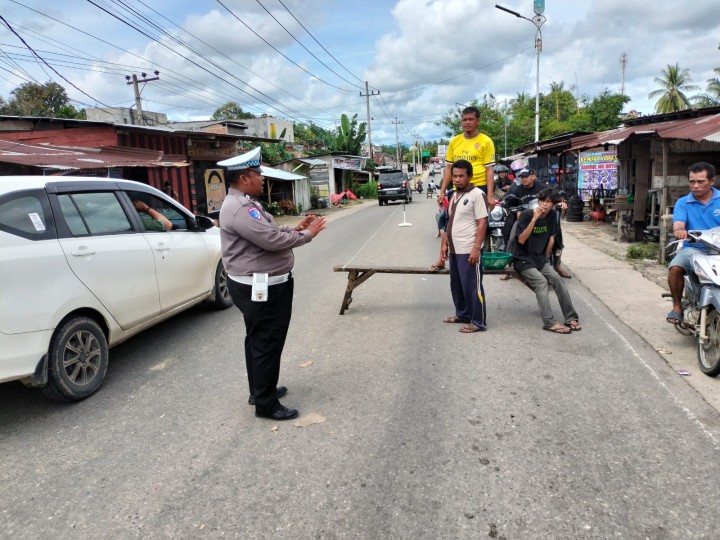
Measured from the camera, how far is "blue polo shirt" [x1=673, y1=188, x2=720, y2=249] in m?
4.89

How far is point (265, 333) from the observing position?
3.63 m

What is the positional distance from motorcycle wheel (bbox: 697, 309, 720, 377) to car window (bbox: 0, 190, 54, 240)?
17.4 ft

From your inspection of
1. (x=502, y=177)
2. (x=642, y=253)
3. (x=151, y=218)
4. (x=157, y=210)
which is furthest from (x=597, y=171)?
(x=151, y=218)

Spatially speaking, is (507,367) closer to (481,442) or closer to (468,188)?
(481,442)

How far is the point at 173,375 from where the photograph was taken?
15.2 feet

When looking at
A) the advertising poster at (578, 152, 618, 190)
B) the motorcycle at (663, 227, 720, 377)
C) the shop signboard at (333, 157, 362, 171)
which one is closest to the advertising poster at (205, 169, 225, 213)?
the advertising poster at (578, 152, 618, 190)

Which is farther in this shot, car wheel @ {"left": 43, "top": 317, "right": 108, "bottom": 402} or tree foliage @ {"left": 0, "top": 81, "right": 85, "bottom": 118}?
tree foliage @ {"left": 0, "top": 81, "right": 85, "bottom": 118}

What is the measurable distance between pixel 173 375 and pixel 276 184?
24077mm

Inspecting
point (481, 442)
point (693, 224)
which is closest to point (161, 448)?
point (481, 442)

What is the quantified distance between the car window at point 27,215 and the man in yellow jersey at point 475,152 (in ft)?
14.1

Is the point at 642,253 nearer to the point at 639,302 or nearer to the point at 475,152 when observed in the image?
the point at 639,302

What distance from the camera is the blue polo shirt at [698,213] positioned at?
16.0ft

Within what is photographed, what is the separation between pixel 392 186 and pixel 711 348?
2852 cm

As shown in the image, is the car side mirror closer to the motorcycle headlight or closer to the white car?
the white car
